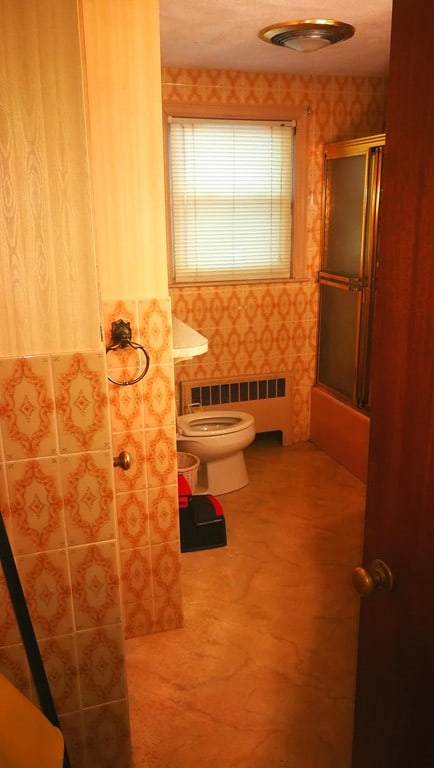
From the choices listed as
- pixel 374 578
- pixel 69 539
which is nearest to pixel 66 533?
pixel 69 539

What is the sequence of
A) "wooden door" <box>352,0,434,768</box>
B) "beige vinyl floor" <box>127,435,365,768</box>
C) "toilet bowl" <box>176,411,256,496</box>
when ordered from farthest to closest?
1. "toilet bowl" <box>176,411,256,496</box>
2. "beige vinyl floor" <box>127,435,365,768</box>
3. "wooden door" <box>352,0,434,768</box>

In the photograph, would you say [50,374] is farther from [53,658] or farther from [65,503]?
[53,658]

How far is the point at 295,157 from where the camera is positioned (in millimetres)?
3758

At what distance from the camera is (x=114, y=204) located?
1908 mm

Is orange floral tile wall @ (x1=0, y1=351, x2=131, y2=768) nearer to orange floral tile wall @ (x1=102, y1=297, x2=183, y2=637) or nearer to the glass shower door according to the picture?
orange floral tile wall @ (x1=102, y1=297, x2=183, y2=637)

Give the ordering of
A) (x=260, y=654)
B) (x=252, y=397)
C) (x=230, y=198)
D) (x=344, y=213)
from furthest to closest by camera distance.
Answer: (x=252, y=397), (x=230, y=198), (x=344, y=213), (x=260, y=654)

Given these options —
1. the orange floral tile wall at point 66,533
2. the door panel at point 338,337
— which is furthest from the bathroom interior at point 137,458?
the door panel at point 338,337

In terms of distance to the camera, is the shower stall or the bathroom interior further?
the shower stall

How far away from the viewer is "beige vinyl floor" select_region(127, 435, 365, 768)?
6.18 feet

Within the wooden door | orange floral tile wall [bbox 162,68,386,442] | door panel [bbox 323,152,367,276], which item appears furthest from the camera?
orange floral tile wall [bbox 162,68,386,442]

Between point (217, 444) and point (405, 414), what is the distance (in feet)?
7.79

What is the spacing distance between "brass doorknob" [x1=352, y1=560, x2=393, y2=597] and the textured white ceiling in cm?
220

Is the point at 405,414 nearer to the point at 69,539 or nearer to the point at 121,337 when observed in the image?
the point at 69,539

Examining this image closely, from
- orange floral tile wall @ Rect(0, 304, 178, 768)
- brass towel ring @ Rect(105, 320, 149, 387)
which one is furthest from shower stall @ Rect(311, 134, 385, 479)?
orange floral tile wall @ Rect(0, 304, 178, 768)
